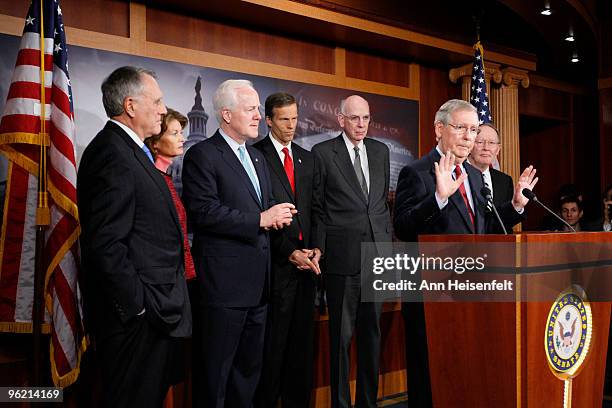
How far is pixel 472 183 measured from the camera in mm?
3051

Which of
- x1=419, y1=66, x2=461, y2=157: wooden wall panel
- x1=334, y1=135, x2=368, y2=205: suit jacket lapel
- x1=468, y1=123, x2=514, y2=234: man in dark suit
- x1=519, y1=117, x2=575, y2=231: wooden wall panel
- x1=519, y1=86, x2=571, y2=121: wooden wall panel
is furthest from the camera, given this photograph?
x1=519, y1=117, x2=575, y2=231: wooden wall panel

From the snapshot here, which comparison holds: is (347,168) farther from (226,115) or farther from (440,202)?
(440,202)

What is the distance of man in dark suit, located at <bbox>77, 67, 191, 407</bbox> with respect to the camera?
7.54 feet

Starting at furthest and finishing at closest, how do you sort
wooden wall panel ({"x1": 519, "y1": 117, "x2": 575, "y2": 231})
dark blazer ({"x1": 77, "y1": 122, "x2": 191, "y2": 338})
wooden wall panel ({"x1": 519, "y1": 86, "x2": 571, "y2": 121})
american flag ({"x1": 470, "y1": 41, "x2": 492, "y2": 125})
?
wooden wall panel ({"x1": 519, "y1": 117, "x2": 575, "y2": 231})
wooden wall panel ({"x1": 519, "y1": 86, "x2": 571, "y2": 121})
american flag ({"x1": 470, "y1": 41, "x2": 492, "y2": 125})
dark blazer ({"x1": 77, "y1": 122, "x2": 191, "y2": 338})

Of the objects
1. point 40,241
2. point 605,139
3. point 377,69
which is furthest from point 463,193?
point 605,139

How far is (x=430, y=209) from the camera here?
273cm

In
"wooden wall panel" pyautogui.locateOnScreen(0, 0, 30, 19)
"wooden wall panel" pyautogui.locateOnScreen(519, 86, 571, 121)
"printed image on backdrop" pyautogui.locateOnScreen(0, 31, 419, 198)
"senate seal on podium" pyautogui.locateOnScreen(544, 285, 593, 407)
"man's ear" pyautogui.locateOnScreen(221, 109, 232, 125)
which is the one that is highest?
"wooden wall panel" pyautogui.locateOnScreen(519, 86, 571, 121)

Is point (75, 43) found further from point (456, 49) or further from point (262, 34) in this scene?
point (456, 49)

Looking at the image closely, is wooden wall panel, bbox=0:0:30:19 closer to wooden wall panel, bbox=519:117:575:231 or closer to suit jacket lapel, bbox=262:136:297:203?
suit jacket lapel, bbox=262:136:297:203

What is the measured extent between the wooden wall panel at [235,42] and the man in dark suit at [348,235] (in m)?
0.86

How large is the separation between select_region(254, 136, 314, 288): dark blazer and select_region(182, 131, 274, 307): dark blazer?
27 centimetres

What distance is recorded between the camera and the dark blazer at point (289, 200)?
346cm

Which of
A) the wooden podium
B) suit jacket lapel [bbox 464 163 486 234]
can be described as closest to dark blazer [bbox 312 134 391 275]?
suit jacket lapel [bbox 464 163 486 234]

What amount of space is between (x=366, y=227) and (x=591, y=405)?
5.35 ft
